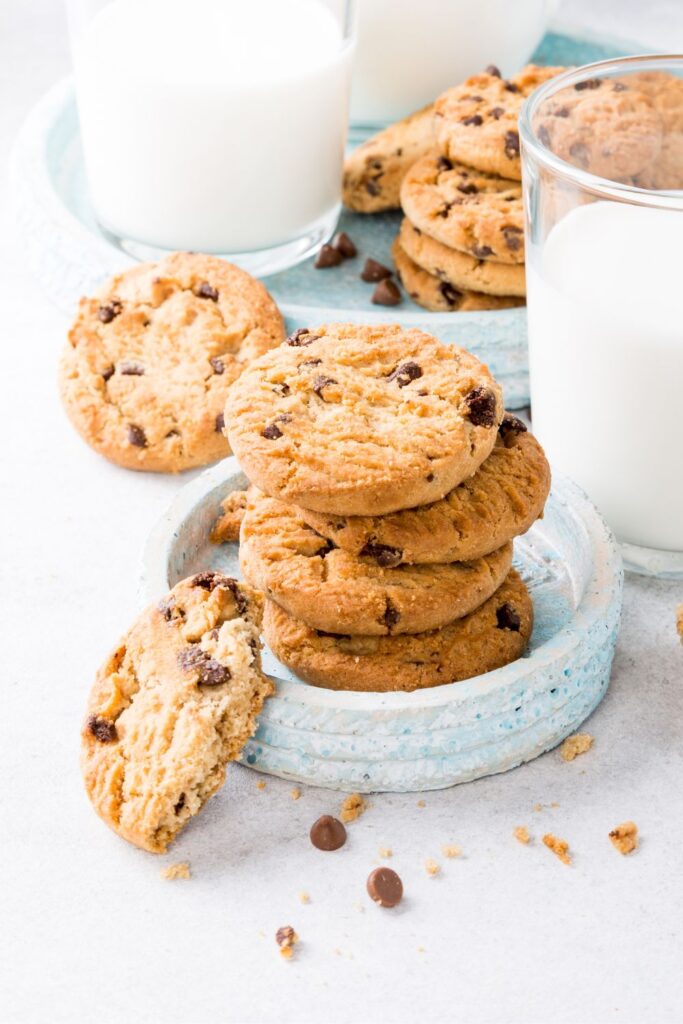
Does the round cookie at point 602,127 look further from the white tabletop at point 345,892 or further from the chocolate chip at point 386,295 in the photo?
the white tabletop at point 345,892

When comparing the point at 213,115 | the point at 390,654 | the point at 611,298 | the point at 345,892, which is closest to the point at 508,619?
the point at 390,654

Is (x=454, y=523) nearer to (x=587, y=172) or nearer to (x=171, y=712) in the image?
(x=171, y=712)

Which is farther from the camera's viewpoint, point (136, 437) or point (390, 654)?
point (136, 437)

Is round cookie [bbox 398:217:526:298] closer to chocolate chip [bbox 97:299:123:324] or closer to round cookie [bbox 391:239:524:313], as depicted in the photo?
round cookie [bbox 391:239:524:313]

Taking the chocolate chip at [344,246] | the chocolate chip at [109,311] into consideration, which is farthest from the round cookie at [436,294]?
the chocolate chip at [109,311]

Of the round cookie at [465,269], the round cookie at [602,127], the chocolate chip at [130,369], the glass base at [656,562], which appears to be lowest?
the glass base at [656,562]

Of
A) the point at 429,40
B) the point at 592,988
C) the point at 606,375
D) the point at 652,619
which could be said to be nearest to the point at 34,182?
the point at 429,40

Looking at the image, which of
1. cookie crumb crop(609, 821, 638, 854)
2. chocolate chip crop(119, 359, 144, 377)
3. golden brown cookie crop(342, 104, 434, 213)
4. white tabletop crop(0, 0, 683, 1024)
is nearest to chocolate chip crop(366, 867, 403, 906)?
white tabletop crop(0, 0, 683, 1024)
